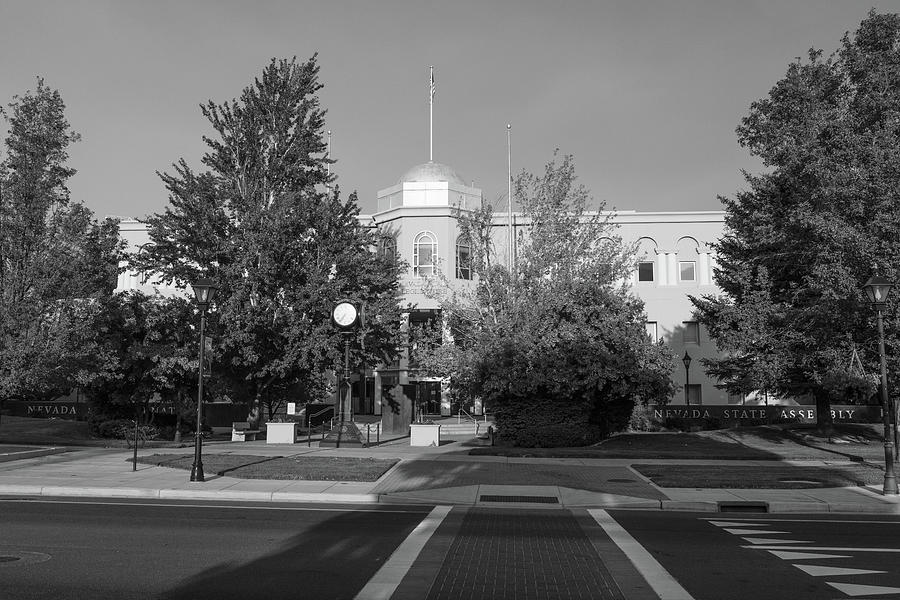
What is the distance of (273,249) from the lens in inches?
1204

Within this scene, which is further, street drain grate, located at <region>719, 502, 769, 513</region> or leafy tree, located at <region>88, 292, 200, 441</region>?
leafy tree, located at <region>88, 292, 200, 441</region>

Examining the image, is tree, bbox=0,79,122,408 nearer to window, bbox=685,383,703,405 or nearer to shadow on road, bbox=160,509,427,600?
shadow on road, bbox=160,509,427,600

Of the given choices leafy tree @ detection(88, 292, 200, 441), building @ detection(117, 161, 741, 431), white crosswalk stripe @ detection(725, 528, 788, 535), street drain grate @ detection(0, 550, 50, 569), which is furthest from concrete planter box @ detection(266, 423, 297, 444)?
white crosswalk stripe @ detection(725, 528, 788, 535)

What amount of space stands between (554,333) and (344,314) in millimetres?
7946

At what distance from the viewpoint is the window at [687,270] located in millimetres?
53281

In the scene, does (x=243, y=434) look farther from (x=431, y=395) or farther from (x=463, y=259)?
(x=431, y=395)

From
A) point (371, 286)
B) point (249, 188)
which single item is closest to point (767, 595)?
point (371, 286)

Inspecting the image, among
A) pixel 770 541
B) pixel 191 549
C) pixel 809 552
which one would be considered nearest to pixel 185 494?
pixel 191 549

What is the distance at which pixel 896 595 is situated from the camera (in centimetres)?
782

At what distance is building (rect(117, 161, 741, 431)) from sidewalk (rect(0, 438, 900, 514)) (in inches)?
1058

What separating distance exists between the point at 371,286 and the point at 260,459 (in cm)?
1315

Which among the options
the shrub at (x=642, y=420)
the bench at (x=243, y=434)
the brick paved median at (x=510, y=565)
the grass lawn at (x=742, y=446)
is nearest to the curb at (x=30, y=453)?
the bench at (x=243, y=434)

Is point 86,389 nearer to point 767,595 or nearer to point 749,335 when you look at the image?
point 749,335

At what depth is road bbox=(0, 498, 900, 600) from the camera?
312 inches
